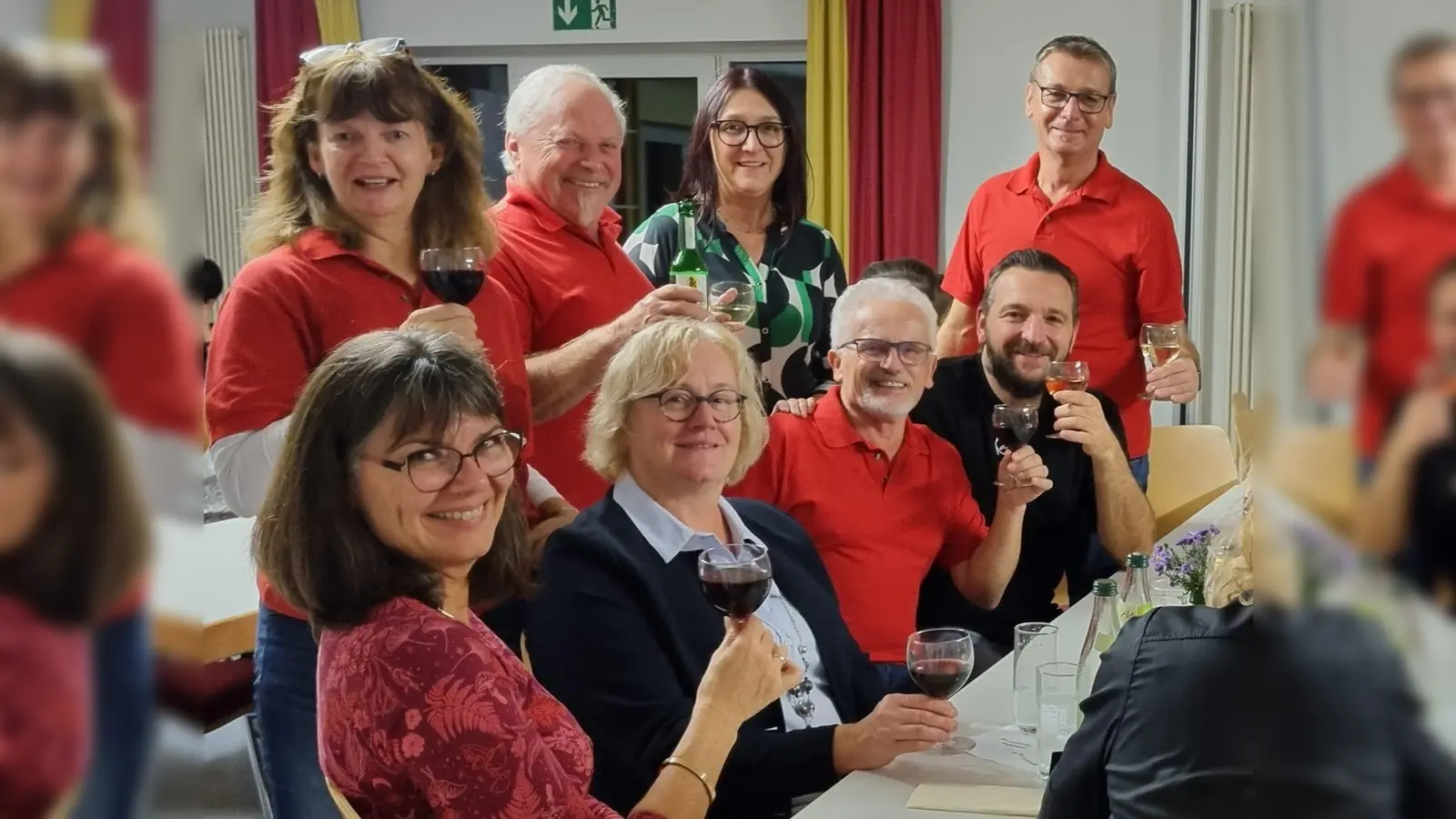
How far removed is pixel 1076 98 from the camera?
8.39 ft

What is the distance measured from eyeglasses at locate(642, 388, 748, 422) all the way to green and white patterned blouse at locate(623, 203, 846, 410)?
54cm

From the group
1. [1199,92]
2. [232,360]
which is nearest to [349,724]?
[232,360]

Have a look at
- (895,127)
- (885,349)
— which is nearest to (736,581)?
(885,349)

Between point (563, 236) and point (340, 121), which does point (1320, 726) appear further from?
point (563, 236)

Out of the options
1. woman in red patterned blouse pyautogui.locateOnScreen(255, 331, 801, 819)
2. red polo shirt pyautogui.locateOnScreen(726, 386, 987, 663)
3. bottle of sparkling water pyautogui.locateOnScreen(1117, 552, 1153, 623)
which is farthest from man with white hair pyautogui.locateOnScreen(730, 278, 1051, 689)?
woman in red patterned blouse pyautogui.locateOnScreen(255, 331, 801, 819)

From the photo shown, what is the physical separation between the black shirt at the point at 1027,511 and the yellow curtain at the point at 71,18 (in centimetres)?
224

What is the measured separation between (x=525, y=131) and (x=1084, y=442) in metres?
1.08

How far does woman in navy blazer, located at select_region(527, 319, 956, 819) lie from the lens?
5.11ft

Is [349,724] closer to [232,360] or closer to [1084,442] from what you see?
[232,360]

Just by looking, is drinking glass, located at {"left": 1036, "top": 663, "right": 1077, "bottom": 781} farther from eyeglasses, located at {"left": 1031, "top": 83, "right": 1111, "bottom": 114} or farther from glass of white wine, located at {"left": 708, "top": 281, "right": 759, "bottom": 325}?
eyeglasses, located at {"left": 1031, "top": 83, "right": 1111, "bottom": 114}

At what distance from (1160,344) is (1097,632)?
0.91 m

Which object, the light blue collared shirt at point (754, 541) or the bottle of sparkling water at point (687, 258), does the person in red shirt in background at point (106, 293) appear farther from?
the bottle of sparkling water at point (687, 258)

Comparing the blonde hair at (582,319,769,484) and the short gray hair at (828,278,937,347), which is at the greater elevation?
the short gray hair at (828,278,937,347)

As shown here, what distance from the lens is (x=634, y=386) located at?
1.80 meters
